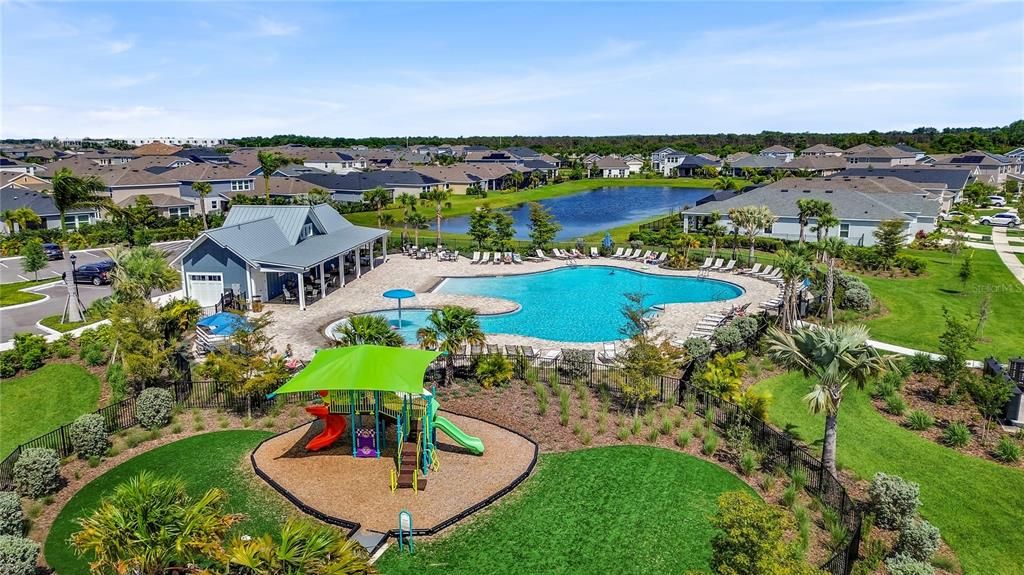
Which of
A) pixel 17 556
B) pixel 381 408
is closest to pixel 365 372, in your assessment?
pixel 381 408

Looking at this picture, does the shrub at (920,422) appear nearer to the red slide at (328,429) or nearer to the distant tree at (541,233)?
the red slide at (328,429)

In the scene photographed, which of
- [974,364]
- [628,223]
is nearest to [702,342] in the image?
[974,364]

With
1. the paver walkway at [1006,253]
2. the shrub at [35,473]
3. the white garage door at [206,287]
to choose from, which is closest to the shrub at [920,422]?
the shrub at [35,473]

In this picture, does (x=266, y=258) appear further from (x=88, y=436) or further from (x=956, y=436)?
(x=956, y=436)

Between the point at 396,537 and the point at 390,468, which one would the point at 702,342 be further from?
the point at 396,537

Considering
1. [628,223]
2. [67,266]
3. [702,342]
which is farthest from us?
[628,223]
